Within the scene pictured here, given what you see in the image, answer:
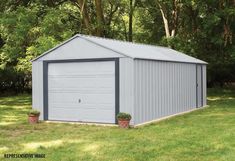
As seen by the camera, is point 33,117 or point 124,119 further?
point 33,117

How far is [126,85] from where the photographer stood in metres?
13.5

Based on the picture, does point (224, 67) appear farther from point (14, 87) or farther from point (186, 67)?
point (14, 87)

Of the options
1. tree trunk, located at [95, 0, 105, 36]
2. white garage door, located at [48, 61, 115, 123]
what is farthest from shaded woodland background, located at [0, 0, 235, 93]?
white garage door, located at [48, 61, 115, 123]

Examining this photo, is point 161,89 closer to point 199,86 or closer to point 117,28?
point 199,86

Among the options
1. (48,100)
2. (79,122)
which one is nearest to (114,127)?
(79,122)

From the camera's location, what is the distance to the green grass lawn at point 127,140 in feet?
29.2

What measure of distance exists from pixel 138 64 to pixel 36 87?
4.27 meters

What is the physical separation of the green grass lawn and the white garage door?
0.78m

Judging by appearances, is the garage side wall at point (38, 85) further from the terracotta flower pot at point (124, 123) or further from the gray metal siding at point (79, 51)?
the terracotta flower pot at point (124, 123)

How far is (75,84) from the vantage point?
14.8 meters

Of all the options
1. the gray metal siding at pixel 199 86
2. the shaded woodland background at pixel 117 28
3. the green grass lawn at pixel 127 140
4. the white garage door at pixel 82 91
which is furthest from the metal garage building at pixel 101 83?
the shaded woodland background at pixel 117 28

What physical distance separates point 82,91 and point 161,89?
9.39 feet

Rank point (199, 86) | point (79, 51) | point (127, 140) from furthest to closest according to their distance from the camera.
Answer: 1. point (199, 86)
2. point (79, 51)
3. point (127, 140)

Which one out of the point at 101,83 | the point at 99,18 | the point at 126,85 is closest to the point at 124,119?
the point at 126,85
